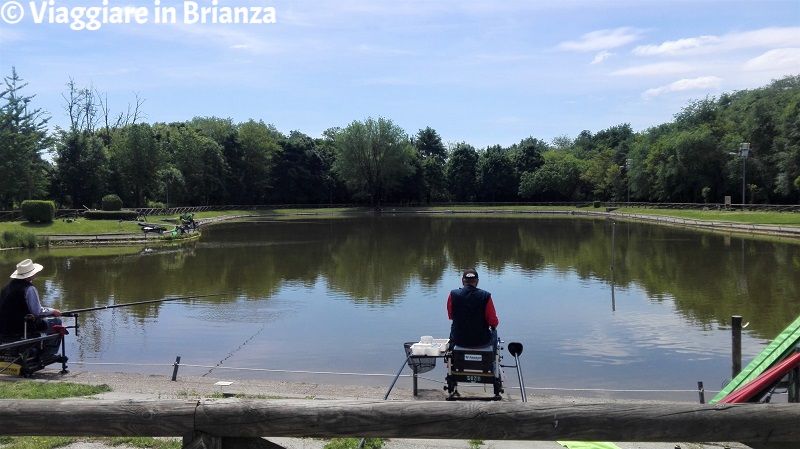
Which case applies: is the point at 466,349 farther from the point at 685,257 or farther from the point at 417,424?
the point at 685,257

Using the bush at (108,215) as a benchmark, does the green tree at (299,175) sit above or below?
above

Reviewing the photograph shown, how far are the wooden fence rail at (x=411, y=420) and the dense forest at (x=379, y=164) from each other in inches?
1931

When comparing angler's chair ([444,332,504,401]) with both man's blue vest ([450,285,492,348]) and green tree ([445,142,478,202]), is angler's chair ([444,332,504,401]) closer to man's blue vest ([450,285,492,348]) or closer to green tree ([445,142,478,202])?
man's blue vest ([450,285,492,348])

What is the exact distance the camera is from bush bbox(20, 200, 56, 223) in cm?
4062

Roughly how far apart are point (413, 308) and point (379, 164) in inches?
2710

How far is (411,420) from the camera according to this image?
315 centimetres

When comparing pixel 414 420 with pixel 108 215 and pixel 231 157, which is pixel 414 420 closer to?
pixel 108 215

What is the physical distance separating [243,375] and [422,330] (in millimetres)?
4406

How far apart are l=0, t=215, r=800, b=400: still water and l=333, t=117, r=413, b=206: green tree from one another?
52.2 meters

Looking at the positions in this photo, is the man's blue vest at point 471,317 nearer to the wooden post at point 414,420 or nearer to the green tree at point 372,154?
the wooden post at point 414,420

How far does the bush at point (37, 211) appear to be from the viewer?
4062cm

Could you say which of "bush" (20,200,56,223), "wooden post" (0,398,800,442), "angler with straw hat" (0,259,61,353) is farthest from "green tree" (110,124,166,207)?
"wooden post" (0,398,800,442)

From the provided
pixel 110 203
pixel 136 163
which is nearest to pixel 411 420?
pixel 110 203

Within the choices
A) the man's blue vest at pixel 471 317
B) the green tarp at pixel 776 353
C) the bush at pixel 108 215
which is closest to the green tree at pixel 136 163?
the bush at pixel 108 215
